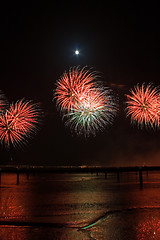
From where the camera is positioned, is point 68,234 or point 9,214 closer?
point 68,234

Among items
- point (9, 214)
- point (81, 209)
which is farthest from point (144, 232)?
point (9, 214)

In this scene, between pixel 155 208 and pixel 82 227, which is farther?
pixel 155 208

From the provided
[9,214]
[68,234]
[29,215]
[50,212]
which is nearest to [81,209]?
[50,212]

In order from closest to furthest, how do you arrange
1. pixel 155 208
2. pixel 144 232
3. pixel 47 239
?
1. pixel 47 239
2. pixel 144 232
3. pixel 155 208

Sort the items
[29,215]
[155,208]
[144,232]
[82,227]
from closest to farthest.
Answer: [144,232] → [82,227] → [29,215] → [155,208]

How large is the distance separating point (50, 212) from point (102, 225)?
2.02m

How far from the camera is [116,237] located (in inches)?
169

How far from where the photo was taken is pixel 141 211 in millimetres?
6414

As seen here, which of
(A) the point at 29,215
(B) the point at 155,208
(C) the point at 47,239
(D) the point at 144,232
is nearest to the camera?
(C) the point at 47,239

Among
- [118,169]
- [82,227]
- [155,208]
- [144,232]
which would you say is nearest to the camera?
[144,232]

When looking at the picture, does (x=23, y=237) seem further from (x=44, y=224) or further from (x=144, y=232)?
(x=144, y=232)

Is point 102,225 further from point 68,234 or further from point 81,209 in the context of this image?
point 81,209

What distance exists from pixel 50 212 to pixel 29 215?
623mm

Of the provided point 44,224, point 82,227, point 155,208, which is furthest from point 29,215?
point 155,208
